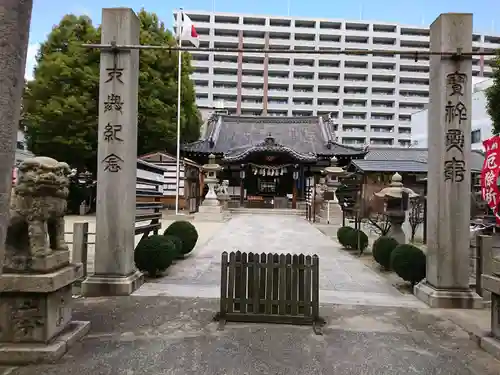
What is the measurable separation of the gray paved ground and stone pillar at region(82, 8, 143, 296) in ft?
2.54

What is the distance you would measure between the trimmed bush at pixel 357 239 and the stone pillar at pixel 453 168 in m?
4.90

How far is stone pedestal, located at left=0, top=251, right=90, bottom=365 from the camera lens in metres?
3.40

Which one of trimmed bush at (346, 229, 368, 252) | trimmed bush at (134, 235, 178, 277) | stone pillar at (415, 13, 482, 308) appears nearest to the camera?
stone pillar at (415, 13, 482, 308)

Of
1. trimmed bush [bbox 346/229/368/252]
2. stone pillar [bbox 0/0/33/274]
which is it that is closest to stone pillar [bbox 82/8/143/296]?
stone pillar [bbox 0/0/33/274]

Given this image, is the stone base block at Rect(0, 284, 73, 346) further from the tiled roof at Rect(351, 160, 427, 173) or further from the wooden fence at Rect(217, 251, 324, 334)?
the tiled roof at Rect(351, 160, 427, 173)

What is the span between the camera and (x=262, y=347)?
3824 mm

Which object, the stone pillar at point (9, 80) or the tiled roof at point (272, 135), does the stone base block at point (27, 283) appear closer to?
the stone pillar at point (9, 80)

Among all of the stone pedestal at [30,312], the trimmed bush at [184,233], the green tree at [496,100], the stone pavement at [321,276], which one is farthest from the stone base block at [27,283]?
the green tree at [496,100]

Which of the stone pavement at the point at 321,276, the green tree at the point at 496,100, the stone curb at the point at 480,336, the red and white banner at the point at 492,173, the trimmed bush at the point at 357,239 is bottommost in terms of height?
the stone pavement at the point at 321,276

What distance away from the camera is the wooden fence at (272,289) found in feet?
14.7

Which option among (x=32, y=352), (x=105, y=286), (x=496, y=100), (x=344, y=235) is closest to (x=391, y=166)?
(x=496, y=100)

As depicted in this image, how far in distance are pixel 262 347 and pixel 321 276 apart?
396 cm

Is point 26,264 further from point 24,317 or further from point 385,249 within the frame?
point 385,249

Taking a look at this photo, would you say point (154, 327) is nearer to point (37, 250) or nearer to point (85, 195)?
point (37, 250)
